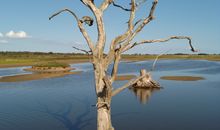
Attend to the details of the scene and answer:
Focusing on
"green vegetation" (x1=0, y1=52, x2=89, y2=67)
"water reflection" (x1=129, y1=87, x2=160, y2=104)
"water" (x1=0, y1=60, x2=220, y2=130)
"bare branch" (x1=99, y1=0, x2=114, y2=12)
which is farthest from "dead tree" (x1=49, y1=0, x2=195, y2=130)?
"green vegetation" (x1=0, y1=52, x2=89, y2=67)

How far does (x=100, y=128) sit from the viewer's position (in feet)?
27.4

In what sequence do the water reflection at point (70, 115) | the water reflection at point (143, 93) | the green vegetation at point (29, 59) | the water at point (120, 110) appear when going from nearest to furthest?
the water at point (120, 110)
the water reflection at point (70, 115)
the water reflection at point (143, 93)
the green vegetation at point (29, 59)

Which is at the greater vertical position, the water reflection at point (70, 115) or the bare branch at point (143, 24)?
the bare branch at point (143, 24)

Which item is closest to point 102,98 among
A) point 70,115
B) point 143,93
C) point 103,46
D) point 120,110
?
point 103,46

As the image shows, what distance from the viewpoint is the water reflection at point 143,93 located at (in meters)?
27.3

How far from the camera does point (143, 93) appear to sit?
1235 inches

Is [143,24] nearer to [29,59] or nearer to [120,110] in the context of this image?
[120,110]

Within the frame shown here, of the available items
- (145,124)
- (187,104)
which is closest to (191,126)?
(145,124)

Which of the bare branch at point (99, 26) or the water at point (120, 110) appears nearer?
the bare branch at point (99, 26)

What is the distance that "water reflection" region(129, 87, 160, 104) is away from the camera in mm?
27341

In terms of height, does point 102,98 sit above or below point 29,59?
above

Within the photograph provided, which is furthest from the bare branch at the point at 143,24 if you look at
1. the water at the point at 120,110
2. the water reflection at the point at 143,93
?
the water reflection at the point at 143,93

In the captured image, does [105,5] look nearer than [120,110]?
Yes

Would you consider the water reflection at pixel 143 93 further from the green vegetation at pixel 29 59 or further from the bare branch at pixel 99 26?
the green vegetation at pixel 29 59
